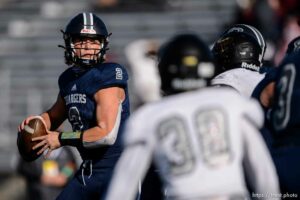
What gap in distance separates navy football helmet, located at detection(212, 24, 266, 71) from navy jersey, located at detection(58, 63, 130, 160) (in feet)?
2.11

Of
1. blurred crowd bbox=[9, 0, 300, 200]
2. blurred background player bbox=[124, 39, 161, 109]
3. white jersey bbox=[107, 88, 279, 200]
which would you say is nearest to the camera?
white jersey bbox=[107, 88, 279, 200]

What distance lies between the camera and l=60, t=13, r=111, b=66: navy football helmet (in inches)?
264

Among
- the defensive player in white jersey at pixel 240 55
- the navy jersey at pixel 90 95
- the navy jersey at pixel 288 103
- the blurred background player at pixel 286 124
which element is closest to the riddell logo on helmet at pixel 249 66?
the defensive player in white jersey at pixel 240 55

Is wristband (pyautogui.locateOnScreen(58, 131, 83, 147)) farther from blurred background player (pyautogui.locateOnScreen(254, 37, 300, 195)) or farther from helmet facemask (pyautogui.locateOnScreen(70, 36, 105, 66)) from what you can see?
blurred background player (pyautogui.locateOnScreen(254, 37, 300, 195))

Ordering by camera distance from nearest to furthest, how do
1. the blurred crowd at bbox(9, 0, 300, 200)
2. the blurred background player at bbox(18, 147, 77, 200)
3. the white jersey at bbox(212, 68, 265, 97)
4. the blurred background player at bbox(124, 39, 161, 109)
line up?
the blurred crowd at bbox(9, 0, 300, 200), the white jersey at bbox(212, 68, 265, 97), the blurred background player at bbox(124, 39, 161, 109), the blurred background player at bbox(18, 147, 77, 200)

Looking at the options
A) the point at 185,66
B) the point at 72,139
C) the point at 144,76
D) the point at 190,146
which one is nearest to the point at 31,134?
the point at 72,139

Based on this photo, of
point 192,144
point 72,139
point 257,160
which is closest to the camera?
point 192,144

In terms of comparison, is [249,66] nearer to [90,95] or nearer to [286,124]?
[90,95]

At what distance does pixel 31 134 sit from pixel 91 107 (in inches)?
17.2

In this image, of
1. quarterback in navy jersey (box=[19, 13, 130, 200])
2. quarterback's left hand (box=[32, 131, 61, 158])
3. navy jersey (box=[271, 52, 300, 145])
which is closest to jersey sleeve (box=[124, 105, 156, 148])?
navy jersey (box=[271, 52, 300, 145])

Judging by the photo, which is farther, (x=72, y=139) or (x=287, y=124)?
(x=72, y=139)

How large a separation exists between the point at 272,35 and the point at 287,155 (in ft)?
26.0

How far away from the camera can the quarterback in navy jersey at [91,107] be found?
21.0 feet

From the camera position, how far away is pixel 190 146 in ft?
14.6
